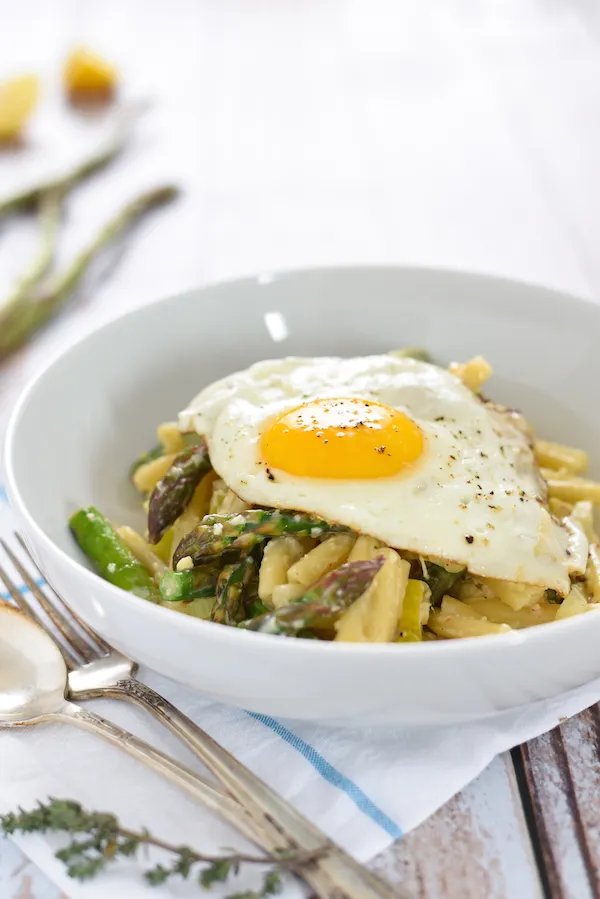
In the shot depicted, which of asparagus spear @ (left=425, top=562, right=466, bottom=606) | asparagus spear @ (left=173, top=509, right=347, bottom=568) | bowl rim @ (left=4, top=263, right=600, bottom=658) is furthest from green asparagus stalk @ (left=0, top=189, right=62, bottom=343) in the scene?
asparagus spear @ (left=425, top=562, right=466, bottom=606)

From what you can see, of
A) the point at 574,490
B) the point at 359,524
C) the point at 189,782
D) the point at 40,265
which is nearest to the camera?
the point at 189,782

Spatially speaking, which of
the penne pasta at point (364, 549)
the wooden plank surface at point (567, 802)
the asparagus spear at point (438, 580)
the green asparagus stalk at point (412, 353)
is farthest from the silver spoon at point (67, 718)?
the green asparagus stalk at point (412, 353)

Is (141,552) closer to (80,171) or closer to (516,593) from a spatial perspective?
(516,593)

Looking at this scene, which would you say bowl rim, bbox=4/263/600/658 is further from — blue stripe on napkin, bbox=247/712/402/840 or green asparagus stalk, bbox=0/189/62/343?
green asparagus stalk, bbox=0/189/62/343

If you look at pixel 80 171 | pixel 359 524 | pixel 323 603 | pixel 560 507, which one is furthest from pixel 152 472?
pixel 80 171

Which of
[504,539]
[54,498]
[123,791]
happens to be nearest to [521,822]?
[504,539]

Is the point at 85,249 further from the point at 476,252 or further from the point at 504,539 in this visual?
the point at 504,539
